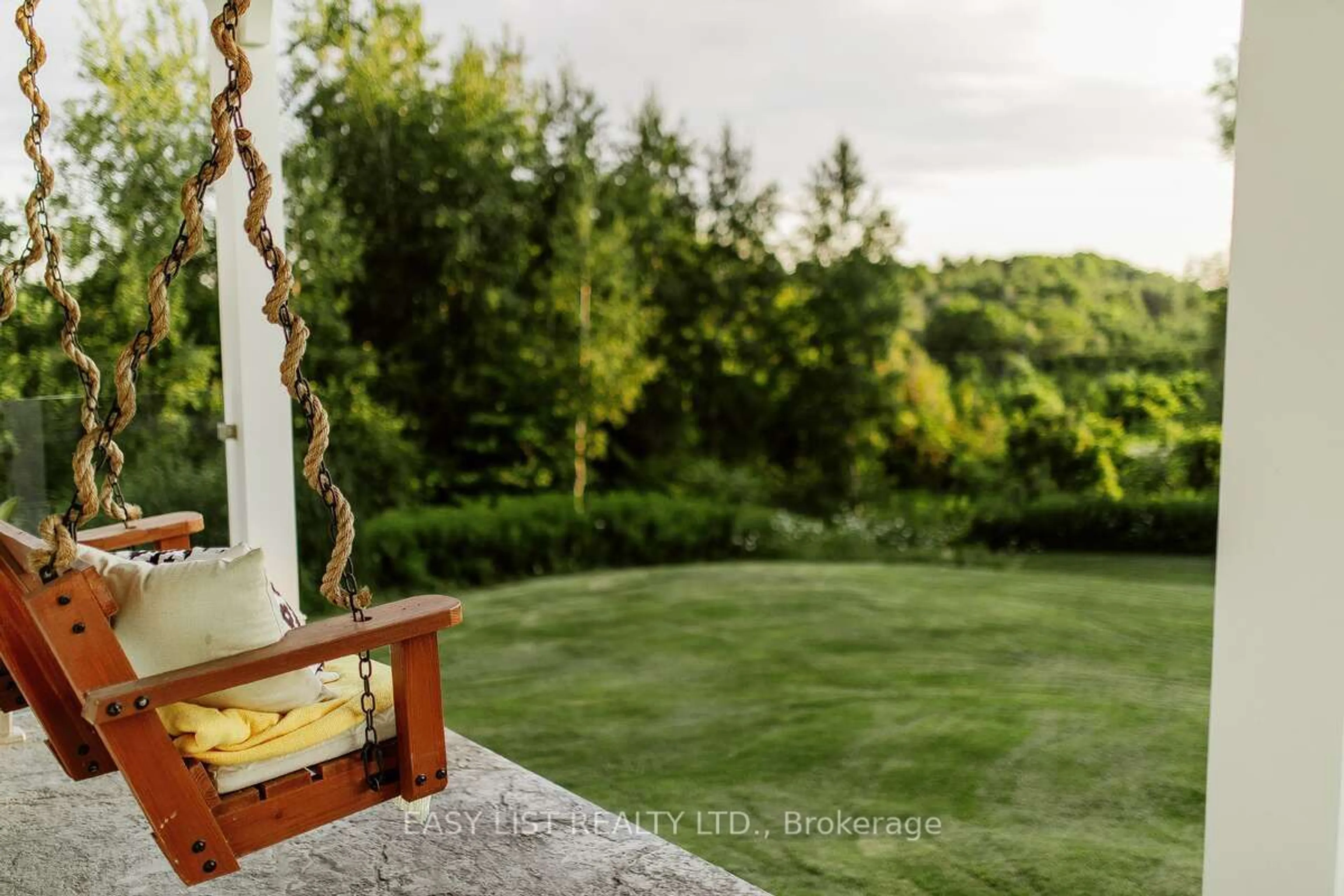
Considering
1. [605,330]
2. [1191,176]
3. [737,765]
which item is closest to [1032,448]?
[1191,176]

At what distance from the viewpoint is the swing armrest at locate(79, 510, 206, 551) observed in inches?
107

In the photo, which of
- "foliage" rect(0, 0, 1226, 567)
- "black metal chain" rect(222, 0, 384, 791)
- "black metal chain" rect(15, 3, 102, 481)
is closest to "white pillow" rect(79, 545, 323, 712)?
"black metal chain" rect(222, 0, 384, 791)

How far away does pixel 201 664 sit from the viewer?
182cm

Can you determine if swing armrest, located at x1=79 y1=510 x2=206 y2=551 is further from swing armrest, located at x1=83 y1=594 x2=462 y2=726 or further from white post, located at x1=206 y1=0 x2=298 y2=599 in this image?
swing armrest, located at x1=83 y1=594 x2=462 y2=726

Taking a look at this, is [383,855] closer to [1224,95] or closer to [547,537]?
[547,537]

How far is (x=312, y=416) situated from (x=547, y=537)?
6.80 metres

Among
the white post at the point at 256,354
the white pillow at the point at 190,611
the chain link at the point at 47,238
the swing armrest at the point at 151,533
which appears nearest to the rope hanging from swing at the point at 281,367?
the white pillow at the point at 190,611

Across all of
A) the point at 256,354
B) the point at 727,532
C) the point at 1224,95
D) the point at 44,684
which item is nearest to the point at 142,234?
the point at 256,354

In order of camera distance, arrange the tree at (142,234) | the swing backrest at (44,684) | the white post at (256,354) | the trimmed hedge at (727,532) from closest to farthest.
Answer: the swing backrest at (44,684), the white post at (256,354), the tree at (142,234), the trimmed hedge at (727,532)

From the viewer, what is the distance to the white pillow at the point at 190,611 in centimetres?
188

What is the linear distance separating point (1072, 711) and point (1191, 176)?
5.25 m

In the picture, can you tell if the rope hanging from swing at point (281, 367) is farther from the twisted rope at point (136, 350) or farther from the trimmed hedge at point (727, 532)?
the trimmed hedge at point (727, 532)

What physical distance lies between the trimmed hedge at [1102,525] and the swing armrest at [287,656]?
302 inches

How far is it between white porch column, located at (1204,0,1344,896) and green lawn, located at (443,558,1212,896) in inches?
87.2
